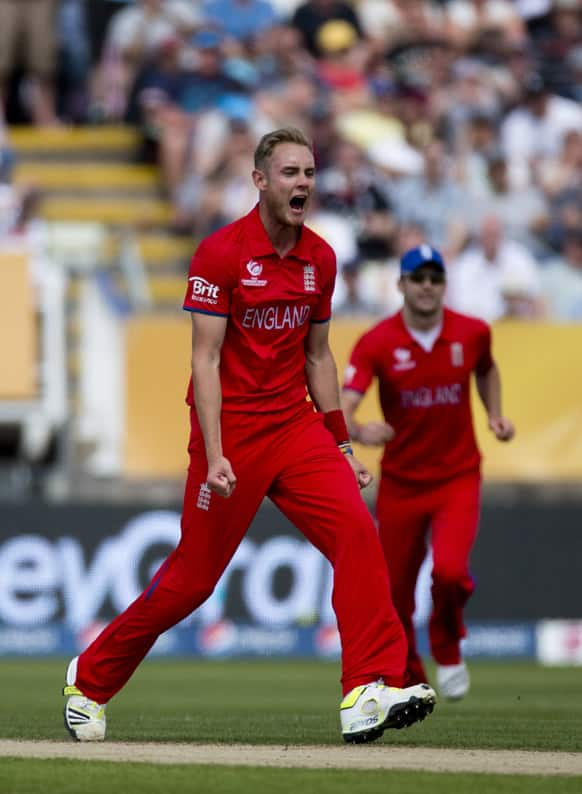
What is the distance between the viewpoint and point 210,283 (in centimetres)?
709

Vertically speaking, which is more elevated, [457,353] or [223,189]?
[223,189]

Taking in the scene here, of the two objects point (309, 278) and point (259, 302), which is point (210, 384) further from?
point (309, 278)

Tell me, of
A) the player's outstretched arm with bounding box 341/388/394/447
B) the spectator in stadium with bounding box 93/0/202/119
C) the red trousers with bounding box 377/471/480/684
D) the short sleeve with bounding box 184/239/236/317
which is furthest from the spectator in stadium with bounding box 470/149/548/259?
the short sleeve with bounding box 184/239/236/317

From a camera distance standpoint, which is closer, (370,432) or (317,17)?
(370,432)

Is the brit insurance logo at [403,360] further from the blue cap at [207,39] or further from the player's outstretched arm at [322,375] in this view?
the blue cap at [207,39]

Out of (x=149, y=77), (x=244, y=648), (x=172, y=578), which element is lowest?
(x=244, y=648)

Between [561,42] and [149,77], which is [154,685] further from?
[561,42]

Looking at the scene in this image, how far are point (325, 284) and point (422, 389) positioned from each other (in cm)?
279

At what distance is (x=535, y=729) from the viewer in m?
8.28

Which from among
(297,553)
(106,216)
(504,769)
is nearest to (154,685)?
(297,553)

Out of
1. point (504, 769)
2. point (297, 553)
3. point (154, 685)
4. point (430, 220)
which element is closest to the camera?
point (504, 769)

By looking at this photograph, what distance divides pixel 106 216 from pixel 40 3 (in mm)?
2787

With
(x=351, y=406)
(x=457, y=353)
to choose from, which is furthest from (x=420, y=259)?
(x=351, y=406)

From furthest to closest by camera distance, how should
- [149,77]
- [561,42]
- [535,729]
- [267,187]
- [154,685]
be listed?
[561,42] → [149,77] → [154,685] → [535,729] → [267,187]
